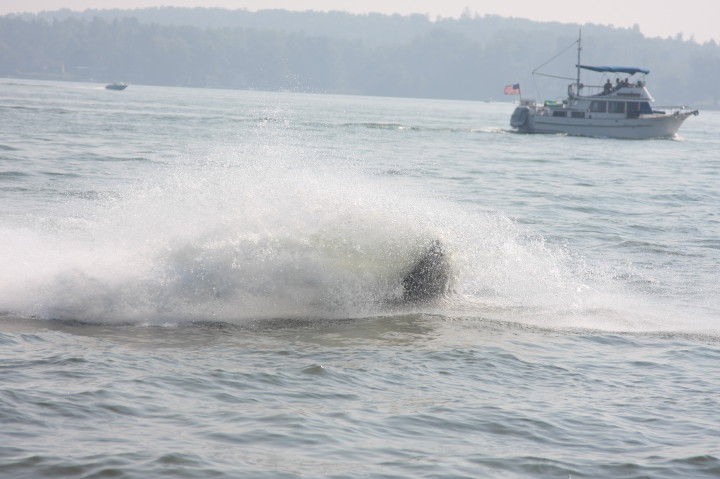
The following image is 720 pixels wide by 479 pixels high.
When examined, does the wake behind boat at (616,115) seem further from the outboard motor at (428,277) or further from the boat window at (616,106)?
the outboard motor at (428,277)

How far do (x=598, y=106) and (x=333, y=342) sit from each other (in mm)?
60739

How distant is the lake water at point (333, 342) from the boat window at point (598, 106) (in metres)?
49.9

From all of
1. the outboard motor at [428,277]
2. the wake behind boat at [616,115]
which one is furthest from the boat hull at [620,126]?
the outboard motor at [428,277]

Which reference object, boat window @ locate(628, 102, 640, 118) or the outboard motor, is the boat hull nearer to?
boat window @ locate(628, 102, 640, 118)

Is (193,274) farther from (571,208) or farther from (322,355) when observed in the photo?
(571,208)

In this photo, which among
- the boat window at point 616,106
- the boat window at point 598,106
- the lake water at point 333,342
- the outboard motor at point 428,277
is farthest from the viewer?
the boat window at point 598,106

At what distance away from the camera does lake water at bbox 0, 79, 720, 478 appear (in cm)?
653

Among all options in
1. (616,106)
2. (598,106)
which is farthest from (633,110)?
(598,106)

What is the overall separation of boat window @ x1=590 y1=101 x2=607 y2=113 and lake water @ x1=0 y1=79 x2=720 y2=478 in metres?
49.9

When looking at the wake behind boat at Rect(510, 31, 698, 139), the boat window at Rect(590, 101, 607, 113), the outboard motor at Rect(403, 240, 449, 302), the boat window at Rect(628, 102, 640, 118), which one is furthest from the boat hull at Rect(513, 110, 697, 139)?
the outboard motor at Rect(403, 240, 449, 302)

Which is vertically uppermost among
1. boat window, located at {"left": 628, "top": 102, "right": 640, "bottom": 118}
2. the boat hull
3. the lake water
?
boat window, located at {"left": 628, "top": 102, "right": 640, "bottom": 118}

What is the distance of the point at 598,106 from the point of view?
2625 inches

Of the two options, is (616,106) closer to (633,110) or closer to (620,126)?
(633,110)

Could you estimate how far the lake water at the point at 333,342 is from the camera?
6.53m
